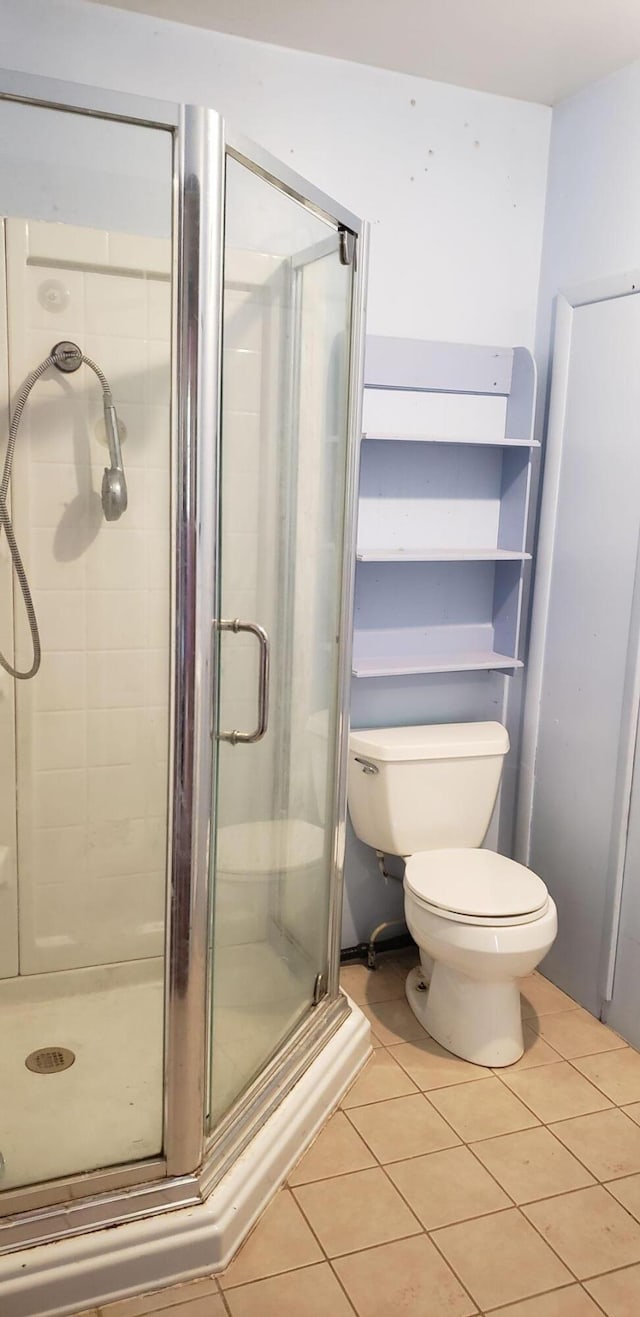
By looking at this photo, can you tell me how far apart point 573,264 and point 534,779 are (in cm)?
137

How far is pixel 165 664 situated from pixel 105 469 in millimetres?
432

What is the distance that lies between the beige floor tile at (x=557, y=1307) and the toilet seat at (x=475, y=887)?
734mm

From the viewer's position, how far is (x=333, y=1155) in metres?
2.02

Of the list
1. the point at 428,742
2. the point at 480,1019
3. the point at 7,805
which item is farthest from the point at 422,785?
the point at 7,805

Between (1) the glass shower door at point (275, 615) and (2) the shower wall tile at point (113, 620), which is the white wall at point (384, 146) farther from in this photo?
(2) the shower wall tile at point (113, 620)

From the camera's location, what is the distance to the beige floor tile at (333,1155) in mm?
1959

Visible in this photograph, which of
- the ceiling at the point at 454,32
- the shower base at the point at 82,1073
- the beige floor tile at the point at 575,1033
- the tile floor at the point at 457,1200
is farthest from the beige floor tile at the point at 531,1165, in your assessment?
the ceiling at the point at 454,32

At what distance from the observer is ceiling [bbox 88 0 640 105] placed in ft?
6.90

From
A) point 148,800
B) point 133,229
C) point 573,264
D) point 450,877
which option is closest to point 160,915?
point 148,800

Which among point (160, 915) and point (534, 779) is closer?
point (160, 915)

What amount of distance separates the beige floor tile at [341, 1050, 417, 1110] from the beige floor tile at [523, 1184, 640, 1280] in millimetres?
421

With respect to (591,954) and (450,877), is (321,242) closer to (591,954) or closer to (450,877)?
(450,877)

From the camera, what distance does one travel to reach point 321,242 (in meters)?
1.93

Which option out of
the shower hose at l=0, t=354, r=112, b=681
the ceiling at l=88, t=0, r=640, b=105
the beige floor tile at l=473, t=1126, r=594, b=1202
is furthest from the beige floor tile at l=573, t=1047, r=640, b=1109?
the ceiling at l=88, t=0, r=640, b=105
